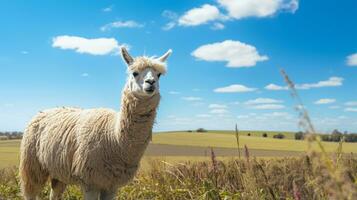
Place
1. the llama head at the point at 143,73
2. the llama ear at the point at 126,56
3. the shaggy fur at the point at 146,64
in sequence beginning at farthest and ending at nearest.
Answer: the llama ear at the point at 126,56, the shaggy fur at the point at 146,64, the llama head at the point at 143,73

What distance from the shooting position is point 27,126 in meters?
9.20

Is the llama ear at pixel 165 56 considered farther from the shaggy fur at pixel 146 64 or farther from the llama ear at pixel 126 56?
the llama ear at pixel 126 56

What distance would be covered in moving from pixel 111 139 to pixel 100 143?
0.63 ft

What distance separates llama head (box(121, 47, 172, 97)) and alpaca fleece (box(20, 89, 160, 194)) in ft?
0.48

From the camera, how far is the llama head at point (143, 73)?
6.78 metres

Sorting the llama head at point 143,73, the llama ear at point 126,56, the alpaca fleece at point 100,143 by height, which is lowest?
the alpaca fleece at point 100,143

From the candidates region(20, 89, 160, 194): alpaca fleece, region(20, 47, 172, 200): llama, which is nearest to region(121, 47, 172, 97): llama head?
region(20, 47, 172, 200): llama

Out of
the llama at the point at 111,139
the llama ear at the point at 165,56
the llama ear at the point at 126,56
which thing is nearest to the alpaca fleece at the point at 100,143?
the llama at the point at 111,139

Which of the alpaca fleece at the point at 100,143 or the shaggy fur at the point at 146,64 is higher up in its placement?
A: the shaggy fur at the point at 146,64

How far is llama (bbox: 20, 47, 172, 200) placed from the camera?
23.3ft

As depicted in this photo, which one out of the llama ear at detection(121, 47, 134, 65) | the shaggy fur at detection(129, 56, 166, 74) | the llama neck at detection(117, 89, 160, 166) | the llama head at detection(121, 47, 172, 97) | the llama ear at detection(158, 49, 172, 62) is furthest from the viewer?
the llama ear at detection(158, 49, 172, 62)

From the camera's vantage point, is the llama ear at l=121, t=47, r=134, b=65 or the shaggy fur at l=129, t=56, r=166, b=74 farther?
the llama ear at l=121, t=47, r=134, b=65

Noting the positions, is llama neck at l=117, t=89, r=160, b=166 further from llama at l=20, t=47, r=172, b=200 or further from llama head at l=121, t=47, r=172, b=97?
llama head at l=121, t=47, r=172, b=97

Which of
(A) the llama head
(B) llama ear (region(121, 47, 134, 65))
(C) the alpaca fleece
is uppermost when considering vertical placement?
(B) llama ear (region(121, 47, 134, 65))
